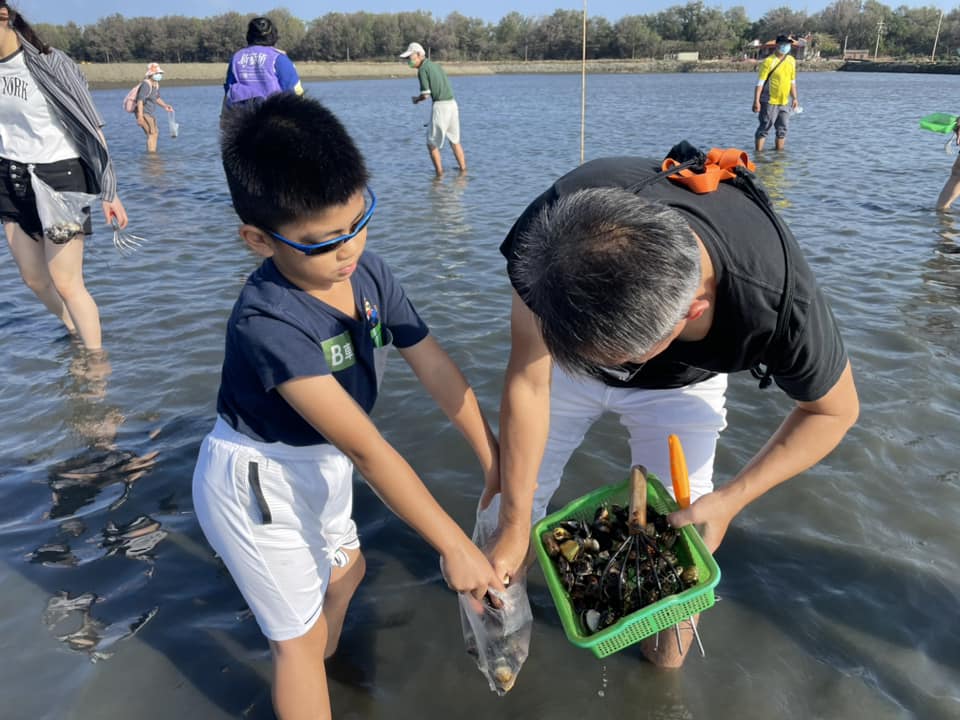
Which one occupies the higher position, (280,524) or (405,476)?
(405,476)

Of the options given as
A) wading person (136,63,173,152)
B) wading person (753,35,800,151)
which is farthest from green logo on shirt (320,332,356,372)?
wading person (136,63,173,152)

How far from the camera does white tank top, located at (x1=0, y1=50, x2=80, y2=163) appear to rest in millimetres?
3840

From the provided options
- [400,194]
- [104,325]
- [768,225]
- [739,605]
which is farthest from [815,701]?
[400,194]

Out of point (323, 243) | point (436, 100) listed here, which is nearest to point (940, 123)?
point (436, 100)

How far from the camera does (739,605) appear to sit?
2830 mm

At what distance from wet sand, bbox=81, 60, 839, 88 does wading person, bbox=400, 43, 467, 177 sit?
4205 centimetres

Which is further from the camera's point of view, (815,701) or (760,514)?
(760,514)

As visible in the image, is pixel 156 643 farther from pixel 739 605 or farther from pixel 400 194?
pixel 400 194

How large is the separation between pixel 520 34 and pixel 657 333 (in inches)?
4509

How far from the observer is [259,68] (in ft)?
24.9

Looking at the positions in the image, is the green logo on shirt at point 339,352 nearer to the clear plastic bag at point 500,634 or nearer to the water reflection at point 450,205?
the clear plastic bag at point 500,634

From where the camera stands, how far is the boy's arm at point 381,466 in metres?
1.81

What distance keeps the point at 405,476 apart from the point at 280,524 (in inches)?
17.5

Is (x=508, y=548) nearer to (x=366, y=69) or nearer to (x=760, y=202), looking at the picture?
(x=760, y=202)
